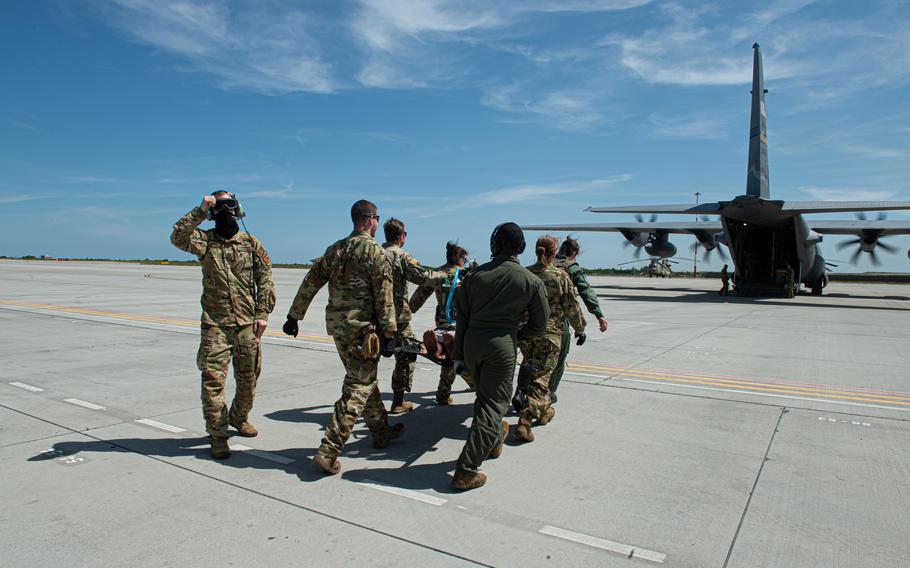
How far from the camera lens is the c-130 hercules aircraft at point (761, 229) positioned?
22.3m

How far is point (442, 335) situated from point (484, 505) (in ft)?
5.91

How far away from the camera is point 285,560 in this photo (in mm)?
3023

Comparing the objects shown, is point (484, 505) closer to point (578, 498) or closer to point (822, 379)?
point (578, 498)

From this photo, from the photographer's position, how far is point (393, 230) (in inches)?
229

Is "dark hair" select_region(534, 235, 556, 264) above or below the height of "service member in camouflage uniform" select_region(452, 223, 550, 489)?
above

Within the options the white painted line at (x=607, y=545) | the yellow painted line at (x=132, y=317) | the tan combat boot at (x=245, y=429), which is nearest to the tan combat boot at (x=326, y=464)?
the tan combat boot at (x=245, y=429)

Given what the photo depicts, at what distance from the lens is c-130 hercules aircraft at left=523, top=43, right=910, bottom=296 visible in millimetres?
22344

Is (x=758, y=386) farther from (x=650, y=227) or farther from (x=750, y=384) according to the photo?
(x=650, y=227)

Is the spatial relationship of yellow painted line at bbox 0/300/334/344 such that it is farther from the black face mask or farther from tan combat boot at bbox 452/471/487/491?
tan combat boot at bbox 452/471/487/491

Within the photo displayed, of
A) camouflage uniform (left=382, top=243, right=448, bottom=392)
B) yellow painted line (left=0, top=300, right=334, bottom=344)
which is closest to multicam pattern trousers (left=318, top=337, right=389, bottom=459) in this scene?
camouflage uniform (left=382, top=243, right=448, bottom=392)

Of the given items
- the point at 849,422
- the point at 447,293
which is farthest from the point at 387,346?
the point at 849,422

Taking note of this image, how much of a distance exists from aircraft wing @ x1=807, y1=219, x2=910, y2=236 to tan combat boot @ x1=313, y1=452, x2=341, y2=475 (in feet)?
102

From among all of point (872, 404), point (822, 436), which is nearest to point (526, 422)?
point (822, 436)

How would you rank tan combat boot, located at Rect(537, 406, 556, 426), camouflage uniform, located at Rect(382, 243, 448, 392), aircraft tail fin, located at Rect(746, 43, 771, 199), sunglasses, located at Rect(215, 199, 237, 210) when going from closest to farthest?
sunglasses, located at Rect(215, 199, 237, 210)
camouflage uniform, located at Rect(382, 243, 448, 392)
tan combat boot, located at Rect(537, 406, 556, 426)
aircraft tail fin, located at Rect(746, 43, 771, 199)
